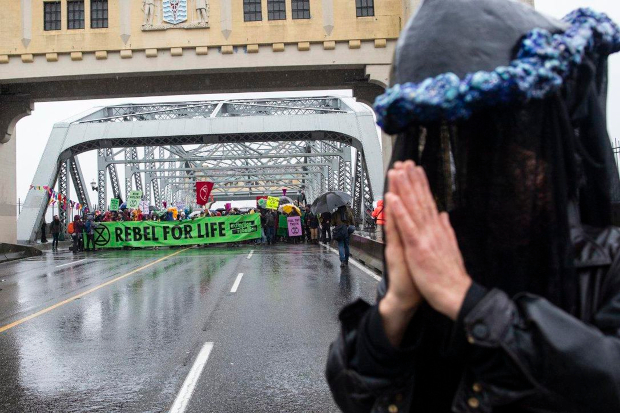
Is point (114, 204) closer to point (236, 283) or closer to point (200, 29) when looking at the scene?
point (200, 29)

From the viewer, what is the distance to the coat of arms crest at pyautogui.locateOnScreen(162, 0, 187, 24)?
1753 centimetres

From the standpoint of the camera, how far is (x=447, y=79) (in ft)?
3.59

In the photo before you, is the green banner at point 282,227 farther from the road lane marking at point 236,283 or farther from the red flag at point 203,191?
the road lane marking at point 236,283

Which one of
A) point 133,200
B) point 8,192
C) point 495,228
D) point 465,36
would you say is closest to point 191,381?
point 495,228

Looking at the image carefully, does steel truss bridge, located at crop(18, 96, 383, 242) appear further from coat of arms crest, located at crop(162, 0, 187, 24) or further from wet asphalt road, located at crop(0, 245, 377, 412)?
wet asphalt road, located at crop(0, 245, 377, 412)

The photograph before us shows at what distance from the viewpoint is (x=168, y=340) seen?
675cm

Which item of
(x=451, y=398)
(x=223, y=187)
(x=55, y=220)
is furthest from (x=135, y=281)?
(x=223, y=187)

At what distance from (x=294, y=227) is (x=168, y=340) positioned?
76.7 feet

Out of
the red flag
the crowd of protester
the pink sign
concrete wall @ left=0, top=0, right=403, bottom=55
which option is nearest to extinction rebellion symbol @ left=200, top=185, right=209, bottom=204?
the red flag

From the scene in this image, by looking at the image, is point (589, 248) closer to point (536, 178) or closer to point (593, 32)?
point (536, 178)

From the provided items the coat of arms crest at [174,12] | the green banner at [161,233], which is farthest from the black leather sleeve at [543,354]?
the green banner at [161,233]

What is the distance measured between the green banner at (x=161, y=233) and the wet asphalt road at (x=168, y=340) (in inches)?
535

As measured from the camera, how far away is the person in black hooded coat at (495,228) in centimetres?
107

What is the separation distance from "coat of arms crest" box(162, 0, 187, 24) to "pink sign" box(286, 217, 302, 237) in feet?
48.2
